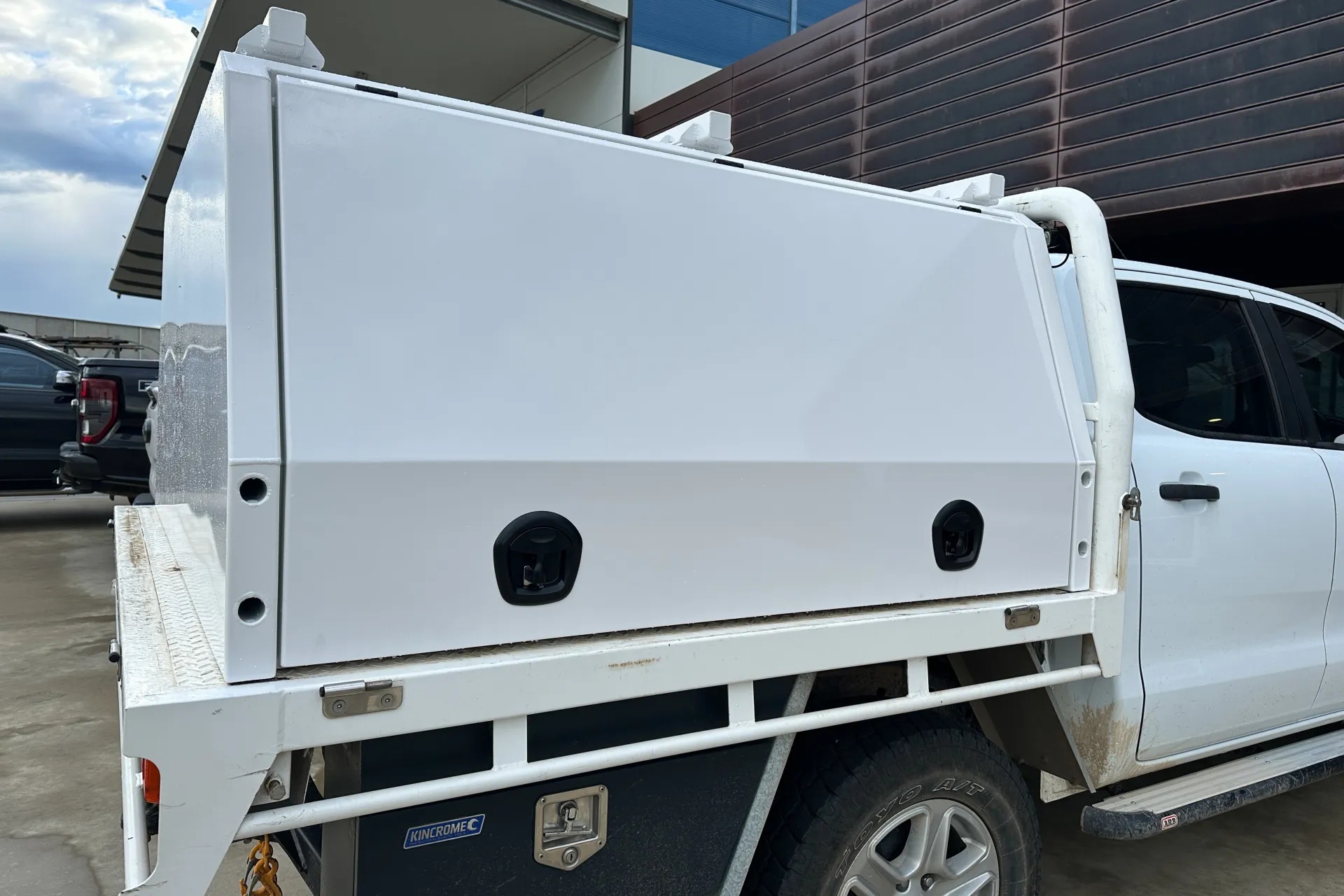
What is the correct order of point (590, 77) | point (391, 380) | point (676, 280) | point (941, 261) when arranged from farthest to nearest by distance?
1. point (590, 77)
2. point (941, 261)
3. point (676, 280)
4. point (391, 380)

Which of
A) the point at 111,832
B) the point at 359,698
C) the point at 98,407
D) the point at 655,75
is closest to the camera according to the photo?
the point at 359,698

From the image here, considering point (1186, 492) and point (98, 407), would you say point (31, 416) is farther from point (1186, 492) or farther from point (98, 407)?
point (1186, 492)

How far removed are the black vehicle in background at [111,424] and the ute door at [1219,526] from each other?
798 cm

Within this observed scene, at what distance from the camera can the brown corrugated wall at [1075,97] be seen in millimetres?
5613

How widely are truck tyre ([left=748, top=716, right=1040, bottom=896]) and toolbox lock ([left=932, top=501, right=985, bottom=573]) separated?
42cm

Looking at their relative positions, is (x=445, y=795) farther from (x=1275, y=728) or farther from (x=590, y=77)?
(x=590, y=77)

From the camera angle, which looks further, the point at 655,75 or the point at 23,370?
the point at 655,75

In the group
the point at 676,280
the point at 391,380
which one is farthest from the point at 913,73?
the point at 391,380

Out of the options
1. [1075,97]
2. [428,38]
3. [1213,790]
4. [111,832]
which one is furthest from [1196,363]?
[428,38]

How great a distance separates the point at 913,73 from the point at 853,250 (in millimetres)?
6670

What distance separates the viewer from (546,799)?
1.82 m

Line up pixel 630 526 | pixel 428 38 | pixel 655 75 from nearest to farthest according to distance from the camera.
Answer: pixel 630 526
pixel 428 38
pixel 655 75

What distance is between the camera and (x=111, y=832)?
11.8 feet

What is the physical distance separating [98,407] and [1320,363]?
8725 mm
